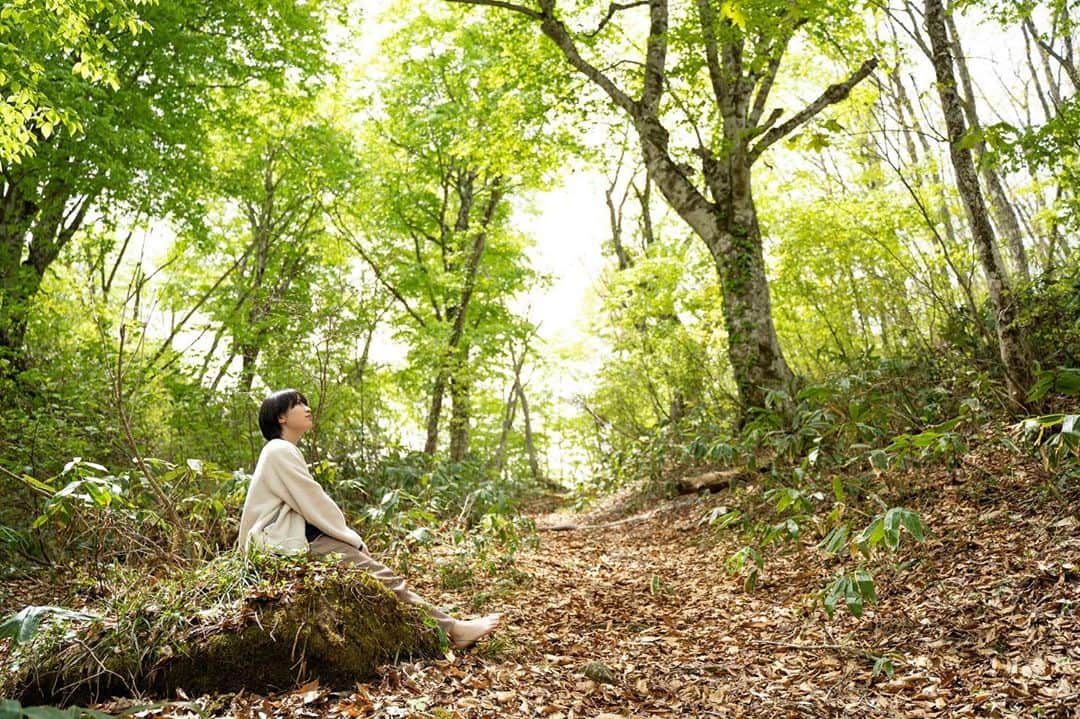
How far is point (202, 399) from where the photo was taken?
865 cm

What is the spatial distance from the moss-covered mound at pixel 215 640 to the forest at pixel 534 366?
0.02 meters

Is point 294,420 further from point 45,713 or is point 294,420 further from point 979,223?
point 979,223

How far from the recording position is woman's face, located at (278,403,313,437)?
4.09m

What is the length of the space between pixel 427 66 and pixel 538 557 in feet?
37.2

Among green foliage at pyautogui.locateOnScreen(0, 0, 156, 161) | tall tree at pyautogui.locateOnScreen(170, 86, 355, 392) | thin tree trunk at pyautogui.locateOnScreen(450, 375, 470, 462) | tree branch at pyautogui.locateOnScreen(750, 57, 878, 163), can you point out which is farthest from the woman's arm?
thin tree trunk at pyautogui.locateOnScreen(450, 375, 470, 462)

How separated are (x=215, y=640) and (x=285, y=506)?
0.87m

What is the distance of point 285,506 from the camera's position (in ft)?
12.4

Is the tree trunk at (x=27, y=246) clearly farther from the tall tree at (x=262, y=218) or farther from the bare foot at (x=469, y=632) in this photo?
the bare foot at (x=469, y=632)

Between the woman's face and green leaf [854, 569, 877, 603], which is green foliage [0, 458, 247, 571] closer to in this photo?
the woman's face

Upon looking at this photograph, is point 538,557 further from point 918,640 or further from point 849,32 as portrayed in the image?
point 849,32

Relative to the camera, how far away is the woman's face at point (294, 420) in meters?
4.09

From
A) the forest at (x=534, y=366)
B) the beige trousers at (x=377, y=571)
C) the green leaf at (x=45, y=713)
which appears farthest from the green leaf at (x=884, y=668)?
the green leaf at (x=45, y=713)

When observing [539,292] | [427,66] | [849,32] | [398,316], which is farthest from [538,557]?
[427,66]

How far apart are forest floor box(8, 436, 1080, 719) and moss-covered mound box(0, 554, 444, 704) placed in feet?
0.48
